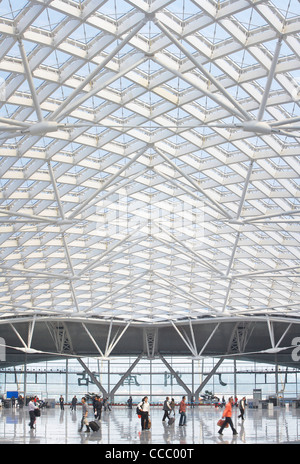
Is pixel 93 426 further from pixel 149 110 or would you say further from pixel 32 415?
pixel 149 110

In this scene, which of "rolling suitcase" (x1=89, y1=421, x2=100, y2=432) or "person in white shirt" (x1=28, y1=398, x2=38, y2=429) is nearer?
"rolling suitcase" (x1=89, y1=421, x2=100, y2=432)

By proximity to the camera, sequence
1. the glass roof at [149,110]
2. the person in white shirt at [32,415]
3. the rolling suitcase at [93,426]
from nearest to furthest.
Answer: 1. the glass roof at [149,110]
2. the rolling suitcase at [93,426]
3. the person in white shirt at [32,415]

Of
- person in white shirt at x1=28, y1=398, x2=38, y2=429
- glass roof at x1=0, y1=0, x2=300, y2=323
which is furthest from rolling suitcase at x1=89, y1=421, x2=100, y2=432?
glass roof at x1=0, y1=0, x2=300, y2=323

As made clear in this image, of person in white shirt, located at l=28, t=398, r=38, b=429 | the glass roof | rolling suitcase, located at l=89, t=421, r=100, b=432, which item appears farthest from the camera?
person in white shirt, located at l=28, t=398, r=38, b=429

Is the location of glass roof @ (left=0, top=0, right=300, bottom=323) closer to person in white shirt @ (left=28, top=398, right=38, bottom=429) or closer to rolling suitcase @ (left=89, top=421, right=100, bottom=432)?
person in white shirt @ (left=28, top=398, right=38, bottom=429)

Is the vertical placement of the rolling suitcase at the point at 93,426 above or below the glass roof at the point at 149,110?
below

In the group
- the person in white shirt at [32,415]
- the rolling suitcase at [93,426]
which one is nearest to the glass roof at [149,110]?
the person in white shirt at [32,415]

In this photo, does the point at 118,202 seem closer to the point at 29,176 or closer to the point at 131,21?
the point at 29,176

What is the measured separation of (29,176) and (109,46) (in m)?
13.3

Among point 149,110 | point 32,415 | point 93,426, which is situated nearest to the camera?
point 93,426

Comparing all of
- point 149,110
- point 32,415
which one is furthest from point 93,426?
point 149,110

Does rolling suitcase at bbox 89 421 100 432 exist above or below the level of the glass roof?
below

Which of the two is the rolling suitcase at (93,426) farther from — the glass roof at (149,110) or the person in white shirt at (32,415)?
the glass roof at (149,110)
